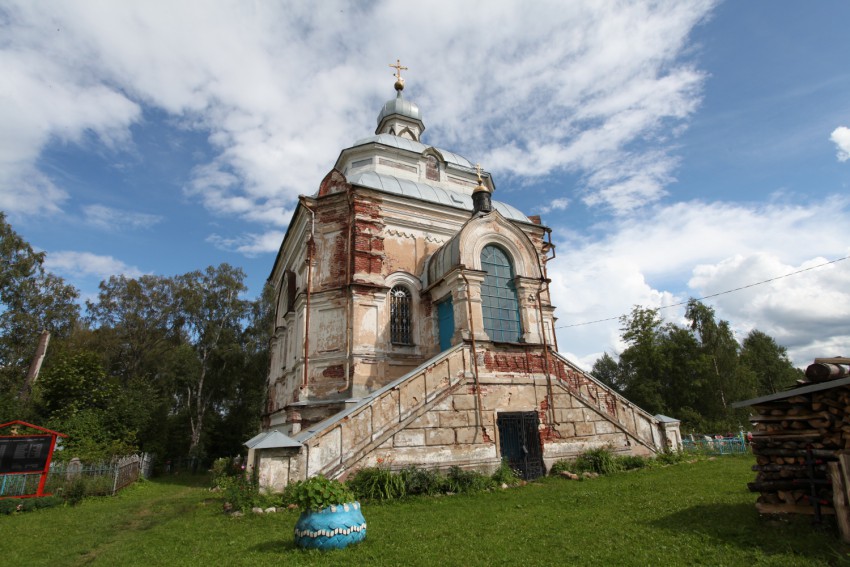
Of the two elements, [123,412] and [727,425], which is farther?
[727,425]

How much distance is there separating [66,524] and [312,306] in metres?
7.79

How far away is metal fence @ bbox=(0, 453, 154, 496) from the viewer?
41.1 ft

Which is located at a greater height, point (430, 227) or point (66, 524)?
point (430, 227)

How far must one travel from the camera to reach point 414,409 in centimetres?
1052

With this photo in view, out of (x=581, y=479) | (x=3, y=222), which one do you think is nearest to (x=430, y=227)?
(x=581, y=479)

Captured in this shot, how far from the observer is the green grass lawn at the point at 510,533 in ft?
17.4

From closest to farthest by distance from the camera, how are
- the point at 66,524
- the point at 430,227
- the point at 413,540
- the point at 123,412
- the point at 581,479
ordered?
the point at 413,540
the point at 66,524
the point at 581,479
the point at 430,227
the point at 123,412

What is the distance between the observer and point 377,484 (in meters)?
9.09

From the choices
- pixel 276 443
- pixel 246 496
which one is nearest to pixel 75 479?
pixel 246 496

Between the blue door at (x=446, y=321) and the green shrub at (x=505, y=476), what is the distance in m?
3.89

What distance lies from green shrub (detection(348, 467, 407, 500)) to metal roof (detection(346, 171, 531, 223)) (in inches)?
380

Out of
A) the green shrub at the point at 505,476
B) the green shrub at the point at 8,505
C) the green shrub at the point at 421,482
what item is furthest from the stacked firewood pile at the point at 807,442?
the green shrub at the point at 8,505

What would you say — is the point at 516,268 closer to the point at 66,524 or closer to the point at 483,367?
the point at 483,367

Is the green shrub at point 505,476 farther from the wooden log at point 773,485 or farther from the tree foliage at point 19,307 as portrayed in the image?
the tree foliage at point 19,307
